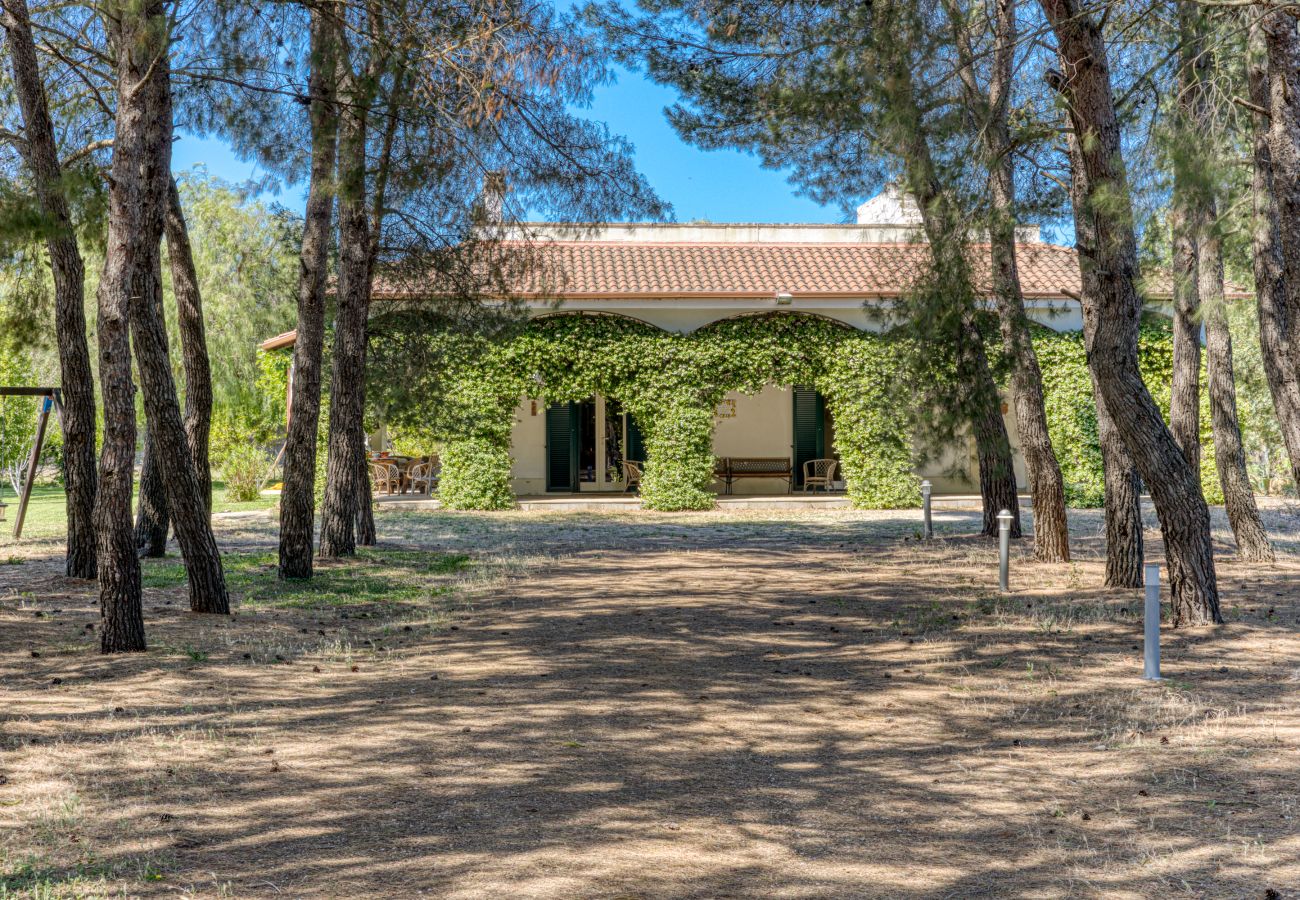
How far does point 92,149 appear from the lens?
12805 millimetres

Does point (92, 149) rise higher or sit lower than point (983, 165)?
higher

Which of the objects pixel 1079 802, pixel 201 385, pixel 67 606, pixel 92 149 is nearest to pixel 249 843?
pixel 1079 802

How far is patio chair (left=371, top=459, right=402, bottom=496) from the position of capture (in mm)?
23797

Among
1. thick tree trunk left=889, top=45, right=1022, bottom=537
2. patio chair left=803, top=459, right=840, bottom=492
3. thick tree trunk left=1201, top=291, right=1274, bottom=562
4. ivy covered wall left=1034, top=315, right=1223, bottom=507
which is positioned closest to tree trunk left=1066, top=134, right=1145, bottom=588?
thick tree trunk left=889, top=45, right=1022, bottom=537

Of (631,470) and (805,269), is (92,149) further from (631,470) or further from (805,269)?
(805,269)

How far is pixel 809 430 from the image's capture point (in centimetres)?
2533

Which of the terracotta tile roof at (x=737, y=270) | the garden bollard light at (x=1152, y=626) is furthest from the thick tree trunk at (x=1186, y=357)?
the terracotta tile roof at (x=737, y=270)

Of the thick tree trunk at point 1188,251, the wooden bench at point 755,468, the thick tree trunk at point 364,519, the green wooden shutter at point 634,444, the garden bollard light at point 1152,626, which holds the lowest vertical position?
the garden bollard light at point 1152,626

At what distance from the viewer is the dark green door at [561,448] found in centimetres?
2453

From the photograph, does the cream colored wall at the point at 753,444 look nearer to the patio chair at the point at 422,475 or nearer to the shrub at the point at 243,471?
the patio chair at the point at 422,475

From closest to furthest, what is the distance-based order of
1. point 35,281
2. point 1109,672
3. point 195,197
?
point 1109,672 → point 35,281 → point 195,197

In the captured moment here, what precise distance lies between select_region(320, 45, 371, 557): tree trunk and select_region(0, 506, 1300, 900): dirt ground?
2.80m

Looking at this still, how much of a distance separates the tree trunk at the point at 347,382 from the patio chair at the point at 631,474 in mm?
Answer: 9629

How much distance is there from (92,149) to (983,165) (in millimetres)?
9697
